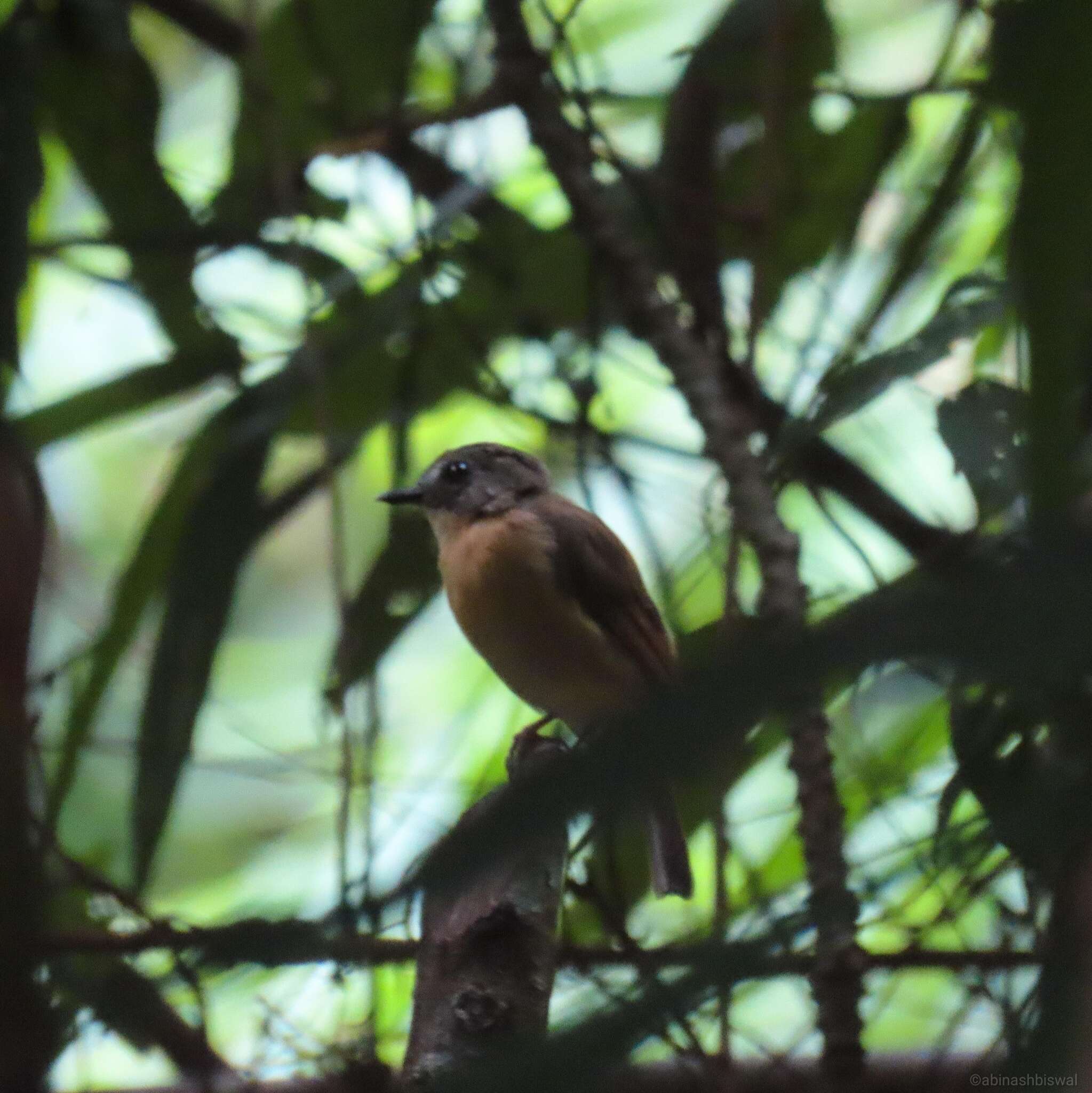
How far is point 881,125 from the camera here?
13.0 feet

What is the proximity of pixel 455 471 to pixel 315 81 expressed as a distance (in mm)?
1083

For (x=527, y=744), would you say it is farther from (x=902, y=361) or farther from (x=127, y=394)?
(x=127, y=394)

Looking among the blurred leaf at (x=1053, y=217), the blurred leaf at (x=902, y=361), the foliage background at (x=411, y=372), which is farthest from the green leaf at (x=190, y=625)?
the blurred leaf at (x=1053, y=217)

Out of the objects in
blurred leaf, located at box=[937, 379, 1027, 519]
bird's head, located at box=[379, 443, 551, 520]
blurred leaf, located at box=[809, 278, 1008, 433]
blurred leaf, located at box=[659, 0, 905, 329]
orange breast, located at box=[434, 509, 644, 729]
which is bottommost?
blurred leaf, located at box=[937, 379, 1027, 519]

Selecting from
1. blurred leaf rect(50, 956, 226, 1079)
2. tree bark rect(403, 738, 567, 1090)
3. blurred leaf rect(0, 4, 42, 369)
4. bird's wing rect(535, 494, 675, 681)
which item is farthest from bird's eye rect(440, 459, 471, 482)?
tree bark rect(403, 738, 567, 1090)

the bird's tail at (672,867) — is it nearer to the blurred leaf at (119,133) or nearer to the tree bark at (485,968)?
the tree bark at (485,968)

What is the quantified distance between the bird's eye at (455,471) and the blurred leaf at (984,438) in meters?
1.81

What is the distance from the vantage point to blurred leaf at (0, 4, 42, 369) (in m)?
2.72

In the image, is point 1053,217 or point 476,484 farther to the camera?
point 476,484

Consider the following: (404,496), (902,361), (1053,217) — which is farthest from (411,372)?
(1053,217)

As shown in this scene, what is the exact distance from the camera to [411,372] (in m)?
3.58

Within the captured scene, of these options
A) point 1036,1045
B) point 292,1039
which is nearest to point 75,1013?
point 292,1039

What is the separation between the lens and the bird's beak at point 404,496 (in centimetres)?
371

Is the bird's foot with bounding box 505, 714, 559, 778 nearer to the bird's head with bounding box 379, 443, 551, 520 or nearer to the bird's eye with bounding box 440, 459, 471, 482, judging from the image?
the bird's head with bounding box 379, 443, 551, 520
